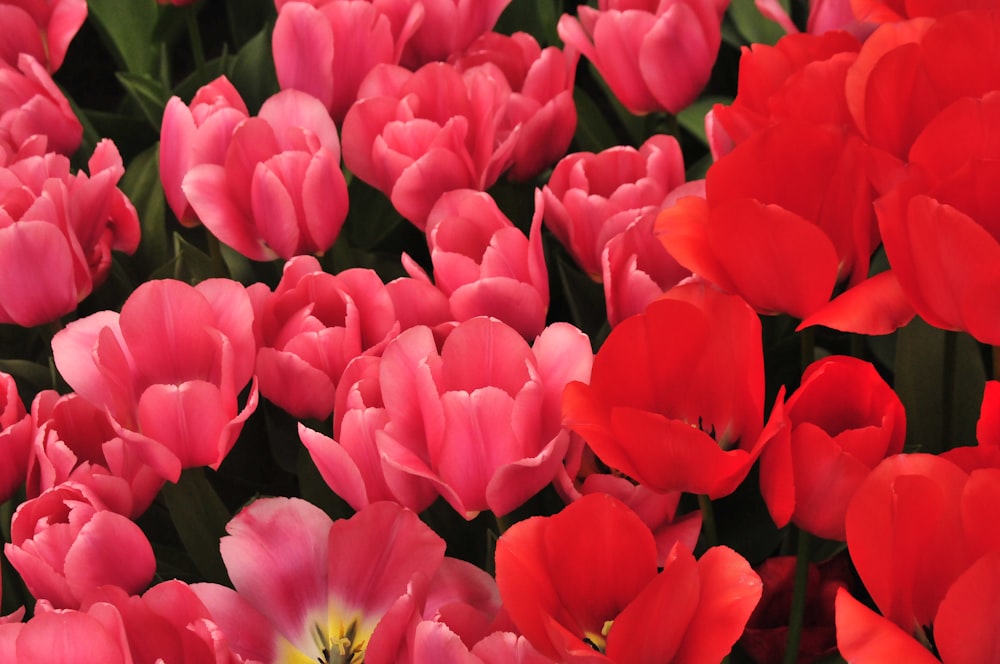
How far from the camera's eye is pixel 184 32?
1070 millimetres

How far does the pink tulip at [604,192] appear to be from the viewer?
1.82 feet

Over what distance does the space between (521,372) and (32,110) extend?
0.37 m

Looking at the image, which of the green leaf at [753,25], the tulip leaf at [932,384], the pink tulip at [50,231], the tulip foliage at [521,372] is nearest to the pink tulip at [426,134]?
the tulip foliage at [521,372]

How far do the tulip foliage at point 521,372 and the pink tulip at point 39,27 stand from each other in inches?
1.9

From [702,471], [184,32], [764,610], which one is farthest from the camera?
[184,32]

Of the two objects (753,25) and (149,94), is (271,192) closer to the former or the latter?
(149,94)

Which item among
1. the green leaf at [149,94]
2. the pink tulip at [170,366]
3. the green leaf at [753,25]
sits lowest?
the green leaf at [753,25]

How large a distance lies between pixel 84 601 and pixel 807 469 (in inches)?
10.2

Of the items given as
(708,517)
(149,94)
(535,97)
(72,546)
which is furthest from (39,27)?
(708,517)

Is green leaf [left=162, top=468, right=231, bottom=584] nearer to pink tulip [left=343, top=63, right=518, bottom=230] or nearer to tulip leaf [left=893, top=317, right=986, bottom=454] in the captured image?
pink tulip [left=343, top=63, right=518, bottom=230]

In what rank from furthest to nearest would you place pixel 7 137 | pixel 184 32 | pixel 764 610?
pixel 184 32
pixel 7 137
pixel 764 610

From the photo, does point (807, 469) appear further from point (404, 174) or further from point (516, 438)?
point (404, 174)

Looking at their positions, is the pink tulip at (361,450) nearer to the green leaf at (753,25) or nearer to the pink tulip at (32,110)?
the pink tulip at (32,110)

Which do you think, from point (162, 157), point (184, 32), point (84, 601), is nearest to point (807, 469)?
point (84, 601)
